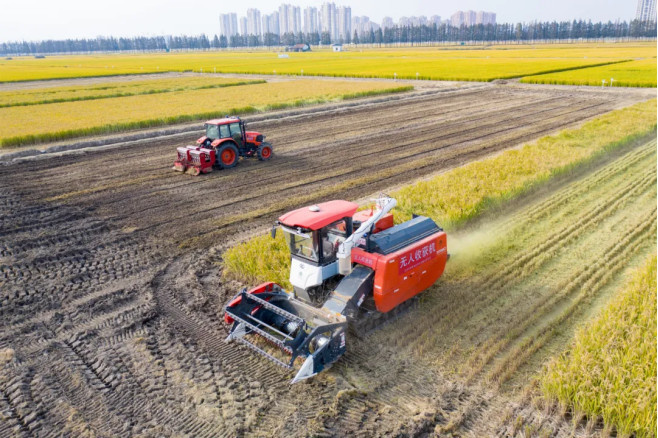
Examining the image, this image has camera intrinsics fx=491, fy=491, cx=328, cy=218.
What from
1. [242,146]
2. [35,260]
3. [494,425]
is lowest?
[494,425]

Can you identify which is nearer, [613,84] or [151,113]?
[151,113]

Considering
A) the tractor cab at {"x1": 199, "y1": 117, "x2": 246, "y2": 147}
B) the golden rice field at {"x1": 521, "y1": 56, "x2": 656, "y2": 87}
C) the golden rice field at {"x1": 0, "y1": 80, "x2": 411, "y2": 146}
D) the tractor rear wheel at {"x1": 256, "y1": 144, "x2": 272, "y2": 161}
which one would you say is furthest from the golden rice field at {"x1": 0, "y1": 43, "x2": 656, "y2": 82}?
the tractor cab at {"x1": 199, "y1": 117, "x2": 246, "y2": 147}

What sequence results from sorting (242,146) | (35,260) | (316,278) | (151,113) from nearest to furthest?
1. (316,278)
2. (35,260)
3. (242,146)
4. (151,113)

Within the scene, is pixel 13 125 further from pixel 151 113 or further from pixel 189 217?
pixel 189 217

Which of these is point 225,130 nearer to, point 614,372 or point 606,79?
point 614,372

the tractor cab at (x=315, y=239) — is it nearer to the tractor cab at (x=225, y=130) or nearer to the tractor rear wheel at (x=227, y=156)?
the tractor rear wheel at (x=227, y=156)

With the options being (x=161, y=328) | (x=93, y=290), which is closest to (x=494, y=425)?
(x=161, y=328)

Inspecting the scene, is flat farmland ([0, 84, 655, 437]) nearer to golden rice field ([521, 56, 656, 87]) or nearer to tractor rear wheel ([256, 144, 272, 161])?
tractor rear wheel ([256, 144, 272, 161])
